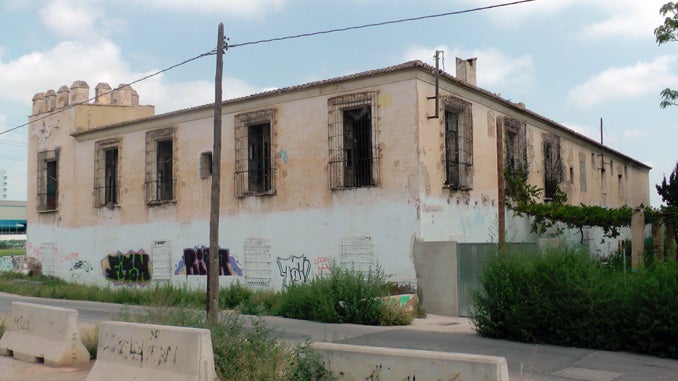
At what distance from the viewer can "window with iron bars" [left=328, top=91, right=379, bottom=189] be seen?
19516mm

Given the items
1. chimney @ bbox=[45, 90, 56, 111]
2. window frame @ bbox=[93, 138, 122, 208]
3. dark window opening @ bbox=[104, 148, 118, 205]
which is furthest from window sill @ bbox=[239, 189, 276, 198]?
chimney @ bbox=[45, 90, 56, 111]

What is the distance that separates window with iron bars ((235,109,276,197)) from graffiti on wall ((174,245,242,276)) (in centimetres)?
229

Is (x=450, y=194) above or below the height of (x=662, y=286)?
above

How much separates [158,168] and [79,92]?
668 cm

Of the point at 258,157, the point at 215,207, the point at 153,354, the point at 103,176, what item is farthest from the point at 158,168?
the point at 153,354

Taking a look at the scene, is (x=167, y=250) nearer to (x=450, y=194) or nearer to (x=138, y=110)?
(x=138, y=110)

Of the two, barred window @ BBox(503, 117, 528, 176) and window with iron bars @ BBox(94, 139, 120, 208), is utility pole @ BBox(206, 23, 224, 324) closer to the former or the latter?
barred window @ BBox(503, 117, 528, 176)

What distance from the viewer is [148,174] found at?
25406 millimetres

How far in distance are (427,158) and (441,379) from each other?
512 inches

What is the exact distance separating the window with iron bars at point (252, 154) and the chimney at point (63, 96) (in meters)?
11.3

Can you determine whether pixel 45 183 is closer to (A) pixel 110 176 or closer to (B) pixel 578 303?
(A) pixel 110 176

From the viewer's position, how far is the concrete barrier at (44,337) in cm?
998

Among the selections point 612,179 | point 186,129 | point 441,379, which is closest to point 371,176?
point 186,129

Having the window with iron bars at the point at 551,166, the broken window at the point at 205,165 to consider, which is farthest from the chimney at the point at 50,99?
the window with iron bars at the point at 551,166
